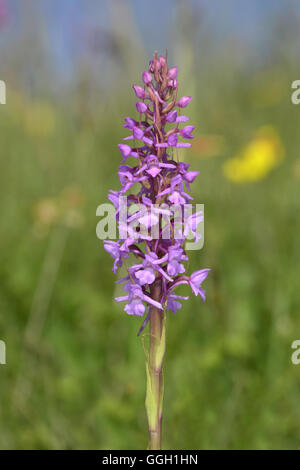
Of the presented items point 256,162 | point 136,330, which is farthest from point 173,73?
point 256,162

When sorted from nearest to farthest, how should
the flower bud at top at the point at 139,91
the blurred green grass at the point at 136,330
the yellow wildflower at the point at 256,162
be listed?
1. the flower bud at top at the point at 139,91
2. the blurred green grass at the point at 136,330
3. the yellow wildflower at the point at 256,162

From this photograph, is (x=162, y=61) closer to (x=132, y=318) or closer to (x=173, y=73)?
(x=173, y=73)

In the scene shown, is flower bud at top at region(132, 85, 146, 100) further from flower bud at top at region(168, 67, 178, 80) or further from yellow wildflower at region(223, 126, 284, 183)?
yellow wildflower at region(223, 126, 284, 183)

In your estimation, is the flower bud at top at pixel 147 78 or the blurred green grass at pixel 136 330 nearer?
the flower bud at top at pixel 147 78

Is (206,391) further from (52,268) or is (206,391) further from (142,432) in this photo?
(52,268)

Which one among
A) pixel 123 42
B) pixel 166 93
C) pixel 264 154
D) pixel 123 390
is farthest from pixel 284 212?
pixel 166 93

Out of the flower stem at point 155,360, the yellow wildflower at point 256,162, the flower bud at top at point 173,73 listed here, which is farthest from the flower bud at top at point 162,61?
the yellow wildflower at point 256,162

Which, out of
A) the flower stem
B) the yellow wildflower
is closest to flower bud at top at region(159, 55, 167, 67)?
the flower stem

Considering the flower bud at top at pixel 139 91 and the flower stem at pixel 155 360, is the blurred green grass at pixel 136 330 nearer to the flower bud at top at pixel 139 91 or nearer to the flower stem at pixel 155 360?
the flower stem at pixel 155 360
